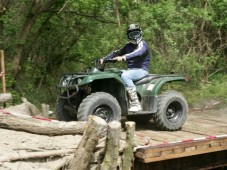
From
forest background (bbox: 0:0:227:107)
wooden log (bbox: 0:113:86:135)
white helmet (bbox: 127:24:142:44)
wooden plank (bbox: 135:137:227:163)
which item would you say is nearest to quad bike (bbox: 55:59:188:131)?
wooden log (bbox: 0:113:86:135)

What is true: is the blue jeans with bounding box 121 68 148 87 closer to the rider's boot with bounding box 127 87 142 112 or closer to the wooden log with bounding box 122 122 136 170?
the rider's boot with bounding box 127 87 142 112

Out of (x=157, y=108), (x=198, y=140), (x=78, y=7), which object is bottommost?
(x=198, y=140)

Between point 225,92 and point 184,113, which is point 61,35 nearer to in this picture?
point 225,92

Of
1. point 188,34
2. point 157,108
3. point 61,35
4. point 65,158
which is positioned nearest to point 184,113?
point 157,108

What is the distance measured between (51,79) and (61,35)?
4.61 feet

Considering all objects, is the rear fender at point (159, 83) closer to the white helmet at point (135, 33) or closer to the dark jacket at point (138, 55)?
the dark jacket at point (138, 55)

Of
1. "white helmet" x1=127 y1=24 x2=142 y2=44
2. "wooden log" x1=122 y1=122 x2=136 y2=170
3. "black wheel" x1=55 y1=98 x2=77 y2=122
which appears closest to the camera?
"wooden log" x1=122 y1=122 x2=136 y2=170

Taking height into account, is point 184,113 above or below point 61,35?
below

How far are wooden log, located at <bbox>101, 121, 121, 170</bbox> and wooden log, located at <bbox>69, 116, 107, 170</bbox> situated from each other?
105 mm

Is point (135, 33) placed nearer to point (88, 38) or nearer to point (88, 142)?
point (88, 142)

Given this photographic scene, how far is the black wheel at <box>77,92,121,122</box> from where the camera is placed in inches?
246

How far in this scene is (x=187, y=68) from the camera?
535 inches

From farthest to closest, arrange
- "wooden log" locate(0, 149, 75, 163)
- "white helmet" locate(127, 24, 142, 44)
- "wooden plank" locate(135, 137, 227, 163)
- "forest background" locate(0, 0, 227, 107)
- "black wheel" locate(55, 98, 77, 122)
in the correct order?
1. "forest background" locate(0, 0, 227, 107)
2. "black wheel" locate(55, 98, 77, 122)
3. "white helmet" locate(127, 24, 142, 44)
4. "wooden plank" locate(135, 137, 227, 163)
5. "wooden log" locate(0, 149, 75, 163)

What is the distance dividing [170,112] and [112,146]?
2.05 meters
